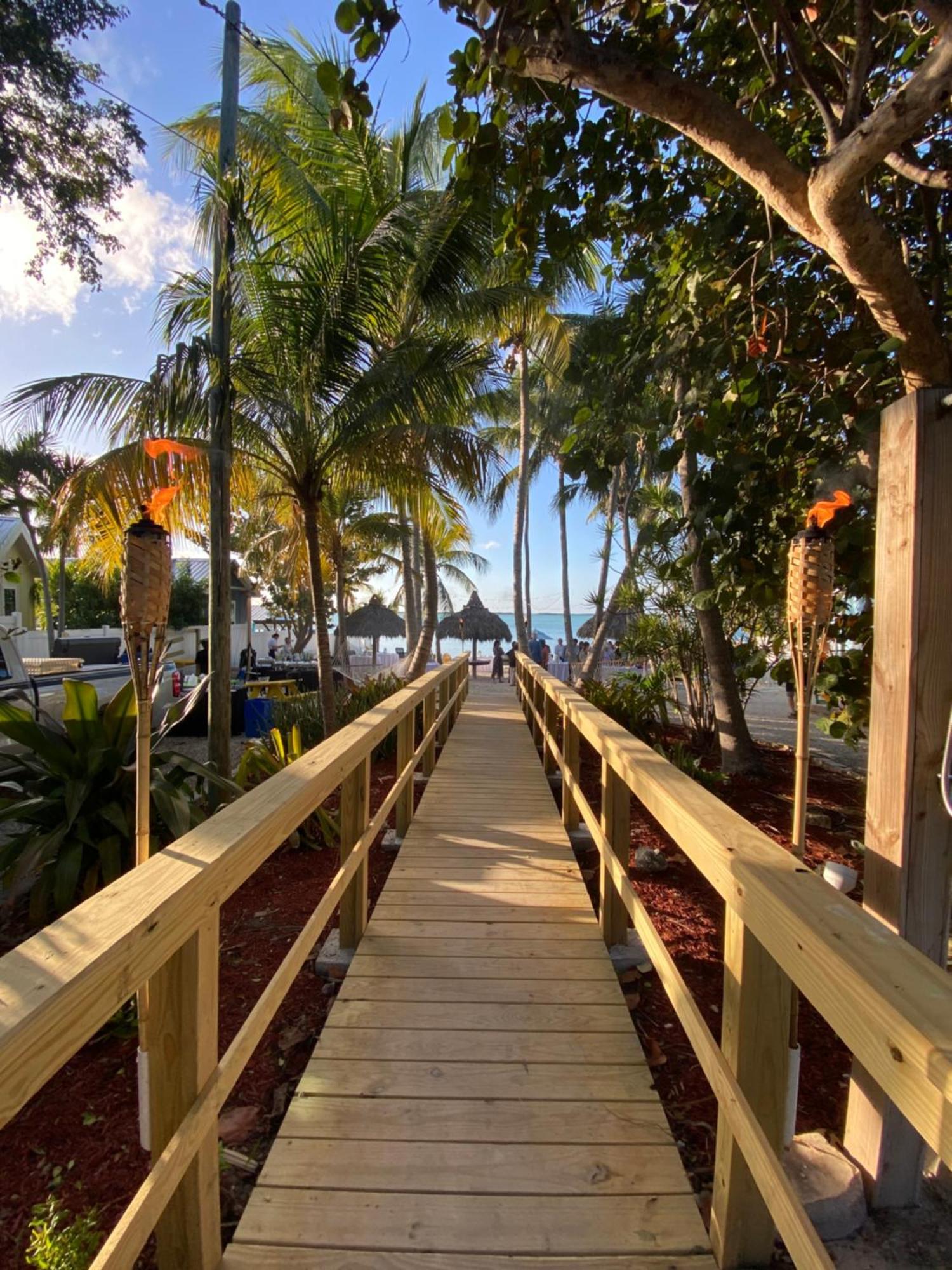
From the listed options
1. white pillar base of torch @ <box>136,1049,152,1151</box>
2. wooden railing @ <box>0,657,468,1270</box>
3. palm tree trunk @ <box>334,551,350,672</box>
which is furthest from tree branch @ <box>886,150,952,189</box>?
palm tree trunk @ <box>334,551,350,672</box>

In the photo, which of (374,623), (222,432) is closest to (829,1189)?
(222,432)

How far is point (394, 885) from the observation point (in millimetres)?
3623

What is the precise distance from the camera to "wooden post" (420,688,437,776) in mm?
5965

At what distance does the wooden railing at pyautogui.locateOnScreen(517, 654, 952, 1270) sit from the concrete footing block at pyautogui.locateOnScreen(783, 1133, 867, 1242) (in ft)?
1.01

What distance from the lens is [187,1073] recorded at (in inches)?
52.0

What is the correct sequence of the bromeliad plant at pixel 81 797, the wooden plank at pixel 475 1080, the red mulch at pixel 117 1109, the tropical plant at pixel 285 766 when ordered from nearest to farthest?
the red mulch at pixel 117 1109 < the wooden plank at pixel 475 1080 < the bromeliad plant at pixel 81 797 < the tropical plant at pixel 285 766

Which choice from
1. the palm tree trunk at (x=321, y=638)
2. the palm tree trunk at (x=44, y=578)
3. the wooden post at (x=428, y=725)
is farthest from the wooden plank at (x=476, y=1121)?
the palm tree trunk at (x=44, y=578)

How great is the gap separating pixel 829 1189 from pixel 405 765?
2940mm

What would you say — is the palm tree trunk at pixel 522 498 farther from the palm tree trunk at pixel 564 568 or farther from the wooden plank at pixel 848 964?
the wooden plank at pixel 848 964

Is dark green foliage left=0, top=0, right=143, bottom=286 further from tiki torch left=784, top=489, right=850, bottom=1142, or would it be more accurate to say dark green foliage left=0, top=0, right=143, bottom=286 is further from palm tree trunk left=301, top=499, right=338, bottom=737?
tiki torch left=784, top=489, right=850, bottom=1142

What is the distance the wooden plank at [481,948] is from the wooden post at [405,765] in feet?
4.04

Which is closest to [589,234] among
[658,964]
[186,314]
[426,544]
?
[658,964]

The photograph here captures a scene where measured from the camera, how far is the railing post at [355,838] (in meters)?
2.84

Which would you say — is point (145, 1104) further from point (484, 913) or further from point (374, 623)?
point (374, 623)
